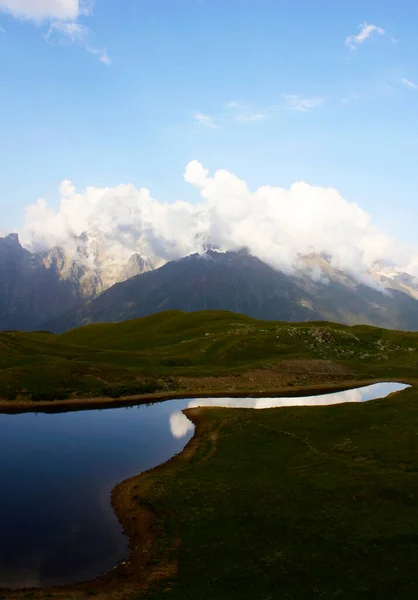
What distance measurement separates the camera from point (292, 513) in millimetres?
35438

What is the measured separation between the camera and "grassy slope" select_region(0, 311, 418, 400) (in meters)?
81.4

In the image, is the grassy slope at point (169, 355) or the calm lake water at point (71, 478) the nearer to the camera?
the calm lake water at point (71, 478)

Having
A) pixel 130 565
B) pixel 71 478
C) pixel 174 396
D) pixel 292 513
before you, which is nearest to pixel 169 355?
pixel 174 396

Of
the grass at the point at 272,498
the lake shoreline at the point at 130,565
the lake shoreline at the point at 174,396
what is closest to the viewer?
the lake shoreline at the point at 130,565

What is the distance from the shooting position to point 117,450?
51719 millimetres

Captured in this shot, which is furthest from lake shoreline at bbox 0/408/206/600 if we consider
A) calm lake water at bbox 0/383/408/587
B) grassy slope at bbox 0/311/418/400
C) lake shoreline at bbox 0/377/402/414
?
grassy slope at bbox 0/311/418/400

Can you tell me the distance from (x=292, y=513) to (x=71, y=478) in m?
19.8

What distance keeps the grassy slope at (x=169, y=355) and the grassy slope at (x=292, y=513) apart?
33.4m

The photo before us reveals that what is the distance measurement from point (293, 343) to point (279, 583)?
99.0 metres

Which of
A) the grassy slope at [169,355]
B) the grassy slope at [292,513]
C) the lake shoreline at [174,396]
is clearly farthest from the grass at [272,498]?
the lake shoreline at [174,396]

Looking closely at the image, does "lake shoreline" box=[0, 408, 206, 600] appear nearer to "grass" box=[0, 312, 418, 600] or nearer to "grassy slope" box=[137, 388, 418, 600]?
"grass" box=[0, 312, 418, 600]

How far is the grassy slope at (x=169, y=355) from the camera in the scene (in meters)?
81.4

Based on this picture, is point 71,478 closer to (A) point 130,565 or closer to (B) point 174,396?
(A) point 130,565

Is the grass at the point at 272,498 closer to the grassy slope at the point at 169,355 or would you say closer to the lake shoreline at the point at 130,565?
the lake shoreline at the point at 130,565
